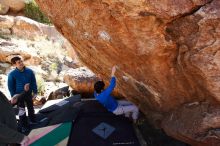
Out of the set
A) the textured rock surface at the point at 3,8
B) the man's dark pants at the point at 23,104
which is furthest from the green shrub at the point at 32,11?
the man's dark pants at the point at 23,104

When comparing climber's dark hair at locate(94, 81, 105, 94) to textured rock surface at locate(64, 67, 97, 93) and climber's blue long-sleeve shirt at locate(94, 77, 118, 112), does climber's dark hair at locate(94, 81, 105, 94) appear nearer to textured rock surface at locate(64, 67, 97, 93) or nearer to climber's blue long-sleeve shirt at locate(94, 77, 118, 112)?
climber's blue long-sleeve shirt at locate(94, 77, 118, 112)

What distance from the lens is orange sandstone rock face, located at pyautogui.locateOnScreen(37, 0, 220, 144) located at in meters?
4.25

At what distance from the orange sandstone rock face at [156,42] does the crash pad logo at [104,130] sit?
894 millimetres

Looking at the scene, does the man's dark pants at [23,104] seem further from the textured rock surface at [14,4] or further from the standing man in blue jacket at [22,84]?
the textured rock surface at [14,4]

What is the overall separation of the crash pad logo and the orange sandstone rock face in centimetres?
89

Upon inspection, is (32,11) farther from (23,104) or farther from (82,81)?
(23,104)

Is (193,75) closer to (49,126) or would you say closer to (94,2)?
(94,2)

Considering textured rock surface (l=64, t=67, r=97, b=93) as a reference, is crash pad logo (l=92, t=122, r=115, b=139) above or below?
below

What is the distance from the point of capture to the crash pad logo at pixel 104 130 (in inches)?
250

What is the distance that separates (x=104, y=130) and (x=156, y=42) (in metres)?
2.47

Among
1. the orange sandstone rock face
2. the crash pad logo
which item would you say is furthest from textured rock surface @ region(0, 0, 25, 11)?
the crash pad logo

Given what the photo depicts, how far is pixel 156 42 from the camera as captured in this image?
4734 mm

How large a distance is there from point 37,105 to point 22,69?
3.18 m

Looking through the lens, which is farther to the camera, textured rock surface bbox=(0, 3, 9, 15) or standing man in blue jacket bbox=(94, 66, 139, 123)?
textured rock surface bbox=(0, 3, 9, 15)
